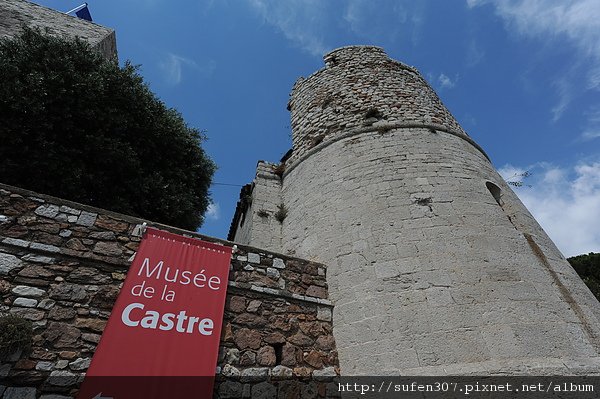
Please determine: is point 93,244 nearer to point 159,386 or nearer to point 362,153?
point 159,386

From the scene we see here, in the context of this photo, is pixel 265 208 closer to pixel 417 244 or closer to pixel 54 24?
pixel 417 244

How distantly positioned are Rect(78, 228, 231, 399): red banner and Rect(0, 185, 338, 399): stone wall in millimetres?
139

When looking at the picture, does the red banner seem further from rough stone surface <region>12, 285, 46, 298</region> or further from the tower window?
the tower window

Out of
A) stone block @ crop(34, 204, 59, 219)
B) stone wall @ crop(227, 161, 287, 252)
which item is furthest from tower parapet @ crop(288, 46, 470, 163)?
stone block @ crop(34, 204, 59, 219)

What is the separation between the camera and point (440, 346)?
12.6ft

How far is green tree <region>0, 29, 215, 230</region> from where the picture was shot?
19.6ft

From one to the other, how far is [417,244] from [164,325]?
11.2 ft

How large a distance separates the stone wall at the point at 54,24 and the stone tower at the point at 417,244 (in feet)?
29.7

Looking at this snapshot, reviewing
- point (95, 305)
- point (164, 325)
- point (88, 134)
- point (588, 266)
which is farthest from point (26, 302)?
point (588, 266)

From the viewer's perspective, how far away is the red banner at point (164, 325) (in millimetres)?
3047

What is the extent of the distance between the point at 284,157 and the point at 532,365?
6587mm

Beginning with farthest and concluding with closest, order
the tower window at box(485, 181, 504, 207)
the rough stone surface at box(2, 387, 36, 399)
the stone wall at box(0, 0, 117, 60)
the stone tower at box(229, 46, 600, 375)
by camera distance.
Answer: the stone wall at box(0, 0, 117, 60)
the tower window at box(485, 181, 504, 207)
the stone tower at box(229, 46, 600, 375)
the rough stone surface at box(2, 387, 36, 399)

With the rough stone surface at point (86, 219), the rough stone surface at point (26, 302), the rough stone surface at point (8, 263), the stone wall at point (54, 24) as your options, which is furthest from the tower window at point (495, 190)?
the stone wall at point (54, 24)

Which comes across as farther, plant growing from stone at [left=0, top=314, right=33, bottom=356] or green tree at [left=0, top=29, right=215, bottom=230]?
green tree at [left=0, top=29, right=215, bottom=230]
